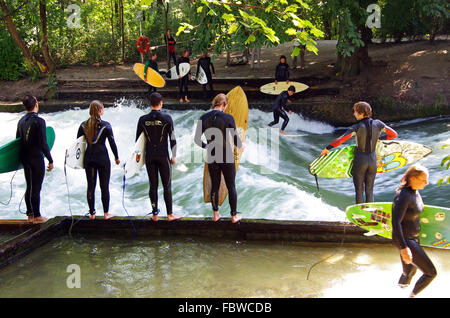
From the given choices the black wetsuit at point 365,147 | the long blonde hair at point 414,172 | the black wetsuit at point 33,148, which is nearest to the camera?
the long blonde hair at point 414,172

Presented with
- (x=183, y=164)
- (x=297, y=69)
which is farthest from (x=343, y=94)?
(x=183, y=164)

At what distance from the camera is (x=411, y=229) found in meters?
A: 4.01

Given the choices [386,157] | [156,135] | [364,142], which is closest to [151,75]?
[156,135]

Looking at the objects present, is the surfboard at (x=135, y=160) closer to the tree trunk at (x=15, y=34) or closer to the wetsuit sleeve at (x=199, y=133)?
the wetsuit sleeve at (x=199, y=133)

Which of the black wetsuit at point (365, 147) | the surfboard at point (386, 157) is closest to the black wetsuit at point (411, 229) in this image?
the black wetsuit at point (365, 147)

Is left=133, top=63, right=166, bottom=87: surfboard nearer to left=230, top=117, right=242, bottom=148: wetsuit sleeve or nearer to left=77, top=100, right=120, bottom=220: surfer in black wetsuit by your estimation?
left=77, top=100, right=120, bottom=220: surfer in black wetsuit

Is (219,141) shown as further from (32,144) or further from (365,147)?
(32,144)

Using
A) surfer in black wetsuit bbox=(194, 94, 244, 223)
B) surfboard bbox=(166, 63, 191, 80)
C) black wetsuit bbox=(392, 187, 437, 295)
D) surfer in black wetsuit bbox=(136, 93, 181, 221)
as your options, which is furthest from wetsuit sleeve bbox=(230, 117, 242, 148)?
surfboard bbox=(166, 63, 191, 80)

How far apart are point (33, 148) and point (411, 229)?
14.0ft

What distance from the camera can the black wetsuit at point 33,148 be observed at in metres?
5.68

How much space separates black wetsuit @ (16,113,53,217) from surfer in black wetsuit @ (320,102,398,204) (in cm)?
336

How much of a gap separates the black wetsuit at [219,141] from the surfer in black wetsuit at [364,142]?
1.14 metres

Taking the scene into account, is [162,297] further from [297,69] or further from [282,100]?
[297,69]

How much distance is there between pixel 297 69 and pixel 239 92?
360 inches
